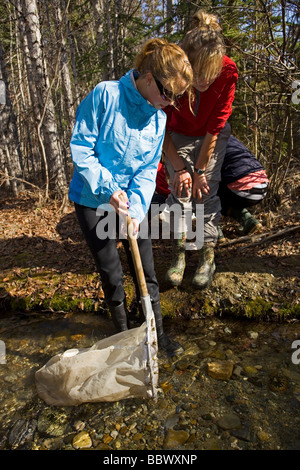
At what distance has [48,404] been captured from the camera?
226cm

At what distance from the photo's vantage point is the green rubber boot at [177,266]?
10.4 feet

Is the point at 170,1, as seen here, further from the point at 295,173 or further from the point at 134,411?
the point at 134,411

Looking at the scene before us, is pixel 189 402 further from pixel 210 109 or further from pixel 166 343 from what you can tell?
pixel 210 109

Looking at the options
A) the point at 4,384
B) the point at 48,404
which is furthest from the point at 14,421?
the point at 4,384

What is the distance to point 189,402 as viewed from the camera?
87.8 inches

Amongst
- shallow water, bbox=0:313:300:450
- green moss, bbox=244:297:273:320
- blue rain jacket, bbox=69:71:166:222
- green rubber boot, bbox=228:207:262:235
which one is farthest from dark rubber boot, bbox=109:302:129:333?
green rubber boot, bbox=228:207:262:235

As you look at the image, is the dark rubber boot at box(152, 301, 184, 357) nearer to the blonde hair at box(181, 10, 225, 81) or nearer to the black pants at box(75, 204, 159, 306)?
the black pants at box(75, 204, 159, 306)

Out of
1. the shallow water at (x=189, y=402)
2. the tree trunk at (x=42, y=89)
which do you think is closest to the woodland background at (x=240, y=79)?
the tree trunk at (x=42, y=89)

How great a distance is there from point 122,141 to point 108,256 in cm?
84

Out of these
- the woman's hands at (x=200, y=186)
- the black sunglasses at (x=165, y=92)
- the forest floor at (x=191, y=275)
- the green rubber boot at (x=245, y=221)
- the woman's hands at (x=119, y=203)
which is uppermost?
the black sunglasses at (x=165, y=92)

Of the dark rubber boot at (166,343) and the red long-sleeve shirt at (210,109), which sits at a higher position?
the red long-sleeve shirt at (210,109)

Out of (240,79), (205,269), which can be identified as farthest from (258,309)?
(240,79)

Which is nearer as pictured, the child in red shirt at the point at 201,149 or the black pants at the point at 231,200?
the child in red shirt at the point at 201,149

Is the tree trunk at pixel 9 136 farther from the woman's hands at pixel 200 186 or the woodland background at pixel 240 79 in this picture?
the woman's hands at pixel 200 186
